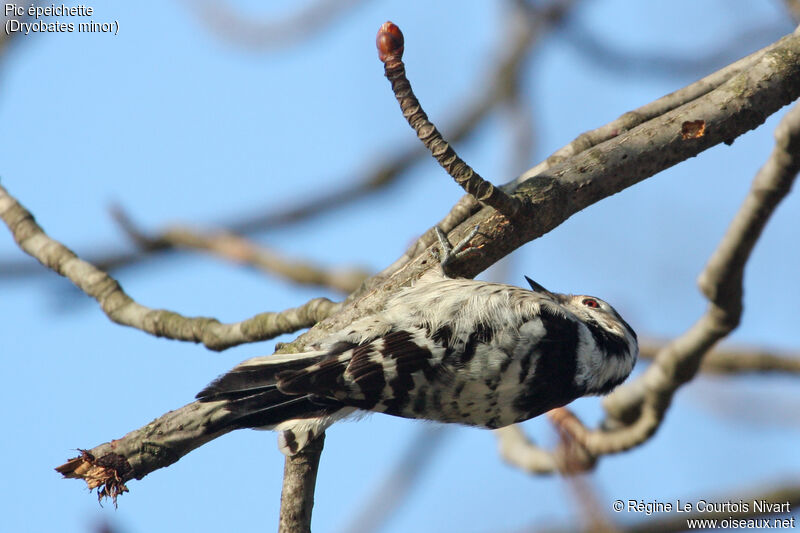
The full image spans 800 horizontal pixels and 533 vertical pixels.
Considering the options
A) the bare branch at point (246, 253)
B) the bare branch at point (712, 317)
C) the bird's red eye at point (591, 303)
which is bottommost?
the bare branch at point (712, 317)

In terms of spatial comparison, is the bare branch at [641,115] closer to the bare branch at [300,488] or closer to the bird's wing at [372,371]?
the bird's wing at [372,371]

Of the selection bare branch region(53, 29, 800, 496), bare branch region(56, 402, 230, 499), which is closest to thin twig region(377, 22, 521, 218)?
bare branch region(53, 29, 800, 496)

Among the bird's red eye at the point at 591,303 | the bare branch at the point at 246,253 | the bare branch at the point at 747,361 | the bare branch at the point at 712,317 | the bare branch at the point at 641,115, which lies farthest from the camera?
the bare branch at the point at 246,253

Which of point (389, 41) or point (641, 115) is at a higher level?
point (641, 115)

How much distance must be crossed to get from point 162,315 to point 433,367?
1.22m

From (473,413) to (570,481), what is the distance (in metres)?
1.72

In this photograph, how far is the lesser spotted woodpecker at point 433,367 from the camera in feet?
10.7

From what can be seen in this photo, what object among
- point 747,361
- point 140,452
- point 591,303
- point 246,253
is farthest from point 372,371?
point 747,361

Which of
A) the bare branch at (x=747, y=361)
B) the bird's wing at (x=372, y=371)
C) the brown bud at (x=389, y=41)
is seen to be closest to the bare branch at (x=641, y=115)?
the bird's wing at (x=372, y=371)

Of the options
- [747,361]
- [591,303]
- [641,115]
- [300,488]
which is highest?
[641,115]

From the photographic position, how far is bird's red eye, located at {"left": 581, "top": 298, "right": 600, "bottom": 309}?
14.7 ft

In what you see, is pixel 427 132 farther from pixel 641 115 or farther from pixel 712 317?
pixel 712 317

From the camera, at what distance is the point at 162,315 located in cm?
374

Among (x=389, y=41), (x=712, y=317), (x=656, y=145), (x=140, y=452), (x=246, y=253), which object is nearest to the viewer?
(x=389, y=41)
